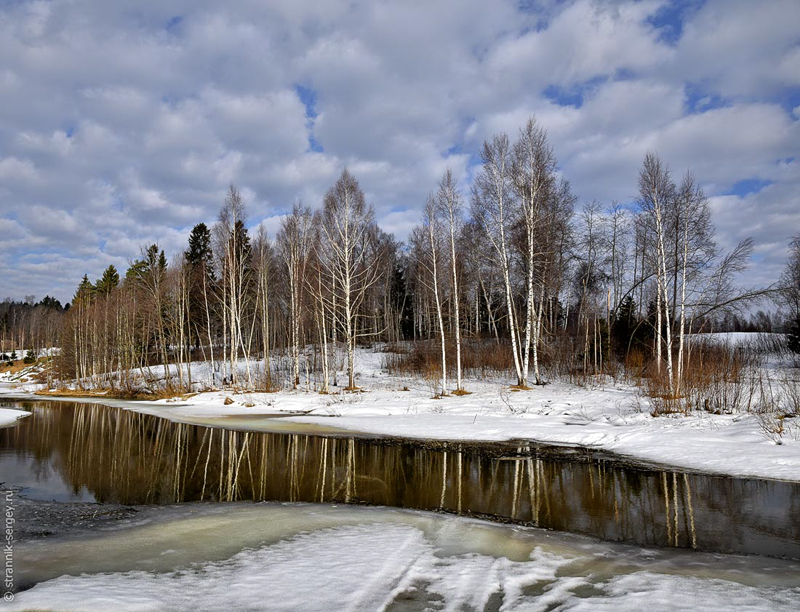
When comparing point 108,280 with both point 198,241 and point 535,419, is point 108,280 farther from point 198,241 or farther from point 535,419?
point 535,419

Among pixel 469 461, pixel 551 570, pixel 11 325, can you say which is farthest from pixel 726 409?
pixel 11 325

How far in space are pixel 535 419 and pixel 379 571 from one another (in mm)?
12689

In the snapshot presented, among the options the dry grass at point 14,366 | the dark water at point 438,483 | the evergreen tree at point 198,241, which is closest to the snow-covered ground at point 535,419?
the dark water at point 438,483

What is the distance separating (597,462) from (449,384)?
1549 cm

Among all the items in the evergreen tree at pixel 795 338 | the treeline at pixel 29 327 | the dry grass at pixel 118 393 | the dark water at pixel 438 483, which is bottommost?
the dry grass at pixel 118 393

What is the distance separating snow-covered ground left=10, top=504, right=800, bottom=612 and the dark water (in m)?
0.97

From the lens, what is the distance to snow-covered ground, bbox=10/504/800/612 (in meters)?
4.53

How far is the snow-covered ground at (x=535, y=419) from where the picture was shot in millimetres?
11250

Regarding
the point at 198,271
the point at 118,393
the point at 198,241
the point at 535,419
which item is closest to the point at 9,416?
the point at 118,393

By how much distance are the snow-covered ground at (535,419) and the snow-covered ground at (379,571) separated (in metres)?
6.30

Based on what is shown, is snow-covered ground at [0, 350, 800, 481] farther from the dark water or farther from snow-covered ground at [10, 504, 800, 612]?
snow-covered ground at [10, 504, 800, 612]

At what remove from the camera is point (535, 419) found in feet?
55.6

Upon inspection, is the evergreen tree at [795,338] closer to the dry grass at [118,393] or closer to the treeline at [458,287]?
the treeline at [458,287]

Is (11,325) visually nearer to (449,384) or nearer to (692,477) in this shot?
(449,384)
